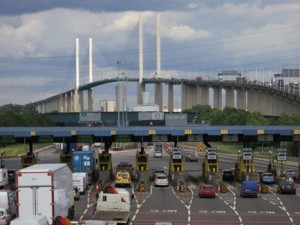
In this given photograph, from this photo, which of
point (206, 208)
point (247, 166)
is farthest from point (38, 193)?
point (247, 166)

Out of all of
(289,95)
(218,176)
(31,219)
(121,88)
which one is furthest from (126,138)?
(121,88)

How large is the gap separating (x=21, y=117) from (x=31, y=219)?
13857 centimetres

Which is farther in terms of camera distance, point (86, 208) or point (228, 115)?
point (228, 115)

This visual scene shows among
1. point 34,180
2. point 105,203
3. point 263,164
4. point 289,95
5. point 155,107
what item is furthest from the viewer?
point 155,107

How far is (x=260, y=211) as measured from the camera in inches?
1623

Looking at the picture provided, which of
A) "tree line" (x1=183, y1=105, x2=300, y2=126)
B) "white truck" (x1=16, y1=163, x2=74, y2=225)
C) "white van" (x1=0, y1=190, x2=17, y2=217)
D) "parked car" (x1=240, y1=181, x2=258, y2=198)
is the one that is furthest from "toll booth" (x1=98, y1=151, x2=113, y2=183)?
"tree line" (x1=183, y1=105, x2=300, y2=126)

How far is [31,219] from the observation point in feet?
78.5

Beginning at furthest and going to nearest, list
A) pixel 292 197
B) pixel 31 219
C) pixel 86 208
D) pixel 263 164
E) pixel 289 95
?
pixel 289 95, pixel 263 164, pixel 292 197, pixel 86 208, pixel 31 219

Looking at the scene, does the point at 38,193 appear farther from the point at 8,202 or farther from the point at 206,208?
the point at 206,208

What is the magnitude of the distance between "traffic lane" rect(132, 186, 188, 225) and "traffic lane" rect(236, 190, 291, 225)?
3.28 metres

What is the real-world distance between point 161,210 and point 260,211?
18.6 ft

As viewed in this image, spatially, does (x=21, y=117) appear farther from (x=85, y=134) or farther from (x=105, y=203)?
(x=105, y=203)

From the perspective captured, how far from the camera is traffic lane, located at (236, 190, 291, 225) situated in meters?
36.6

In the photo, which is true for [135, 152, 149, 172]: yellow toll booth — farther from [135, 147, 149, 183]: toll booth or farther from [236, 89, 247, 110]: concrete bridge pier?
[236, 89, 247, 110]: concrete bridge pier
